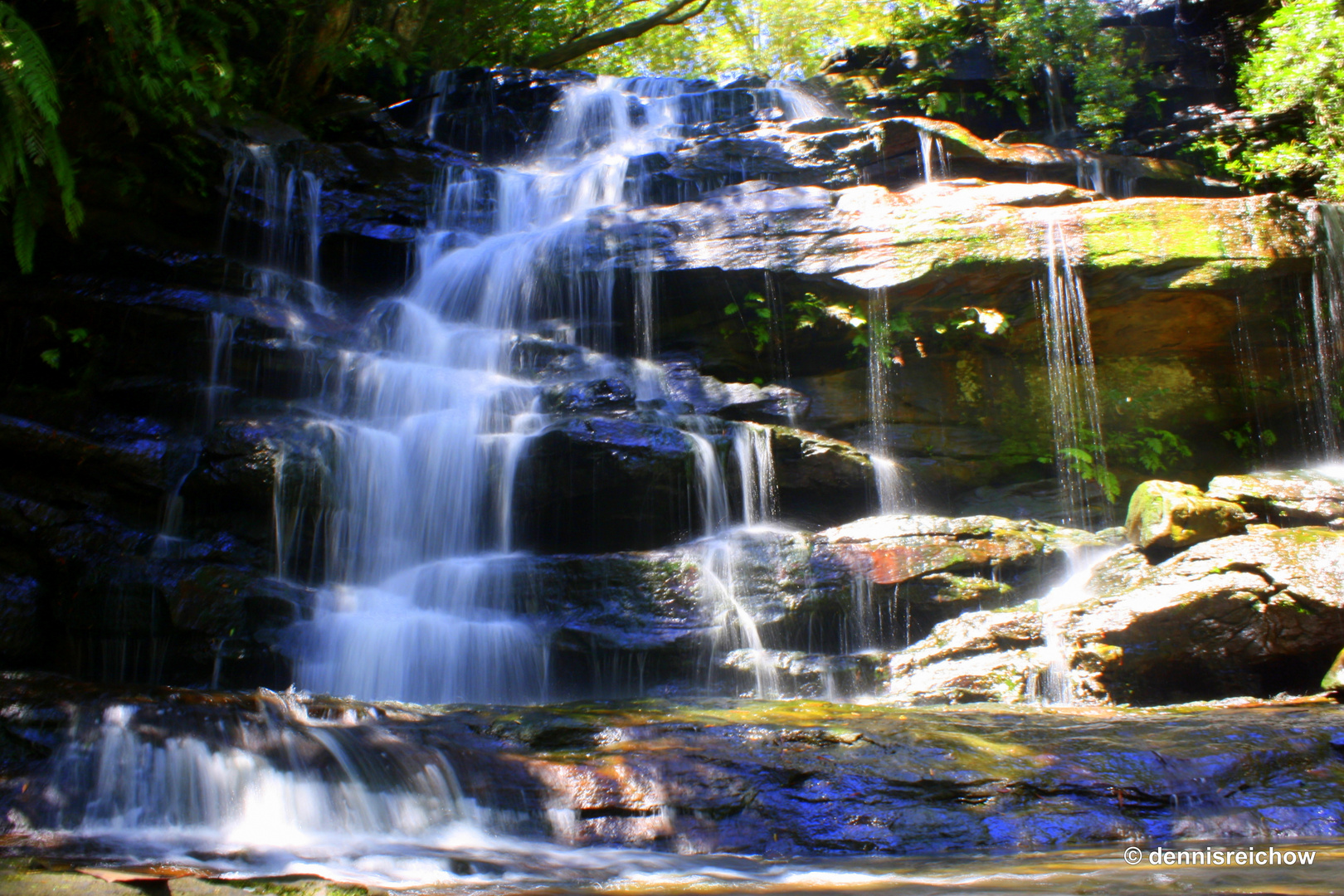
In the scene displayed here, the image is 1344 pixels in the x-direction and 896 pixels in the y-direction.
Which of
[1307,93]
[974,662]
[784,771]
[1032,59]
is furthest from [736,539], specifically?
[1032,59]

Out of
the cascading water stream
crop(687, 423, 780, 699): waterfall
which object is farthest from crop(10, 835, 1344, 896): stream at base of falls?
the cascading water stream

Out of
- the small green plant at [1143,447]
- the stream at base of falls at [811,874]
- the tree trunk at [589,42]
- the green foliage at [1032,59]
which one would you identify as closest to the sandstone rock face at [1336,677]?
the stream at base of falls at [811,874]

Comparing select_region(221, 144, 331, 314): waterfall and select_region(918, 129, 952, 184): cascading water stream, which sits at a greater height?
select_region(918, 129, 952, 184): cascading water stream

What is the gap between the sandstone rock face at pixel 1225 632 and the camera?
6.14 meters

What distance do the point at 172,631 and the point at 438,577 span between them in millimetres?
2027

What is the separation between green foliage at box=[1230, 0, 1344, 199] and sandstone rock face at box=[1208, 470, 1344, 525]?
4266 millimetres

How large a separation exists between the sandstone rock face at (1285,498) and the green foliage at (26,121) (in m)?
9.85

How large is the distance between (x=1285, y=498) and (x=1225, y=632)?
7.86ft

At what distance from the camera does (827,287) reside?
10086mm

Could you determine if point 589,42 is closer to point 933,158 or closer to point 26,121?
point 933,158

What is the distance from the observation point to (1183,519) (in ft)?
23.9

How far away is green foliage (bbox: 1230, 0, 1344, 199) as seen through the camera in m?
10.4

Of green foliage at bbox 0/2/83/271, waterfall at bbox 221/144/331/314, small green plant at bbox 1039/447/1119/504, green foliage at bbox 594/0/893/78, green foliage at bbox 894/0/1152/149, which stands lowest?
small green plant at bbox 1039/447/1119/504

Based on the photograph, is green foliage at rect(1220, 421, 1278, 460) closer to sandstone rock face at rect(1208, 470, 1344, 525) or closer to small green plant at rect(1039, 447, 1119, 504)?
small green plant at rect(1039, 447, 1119, 504)
